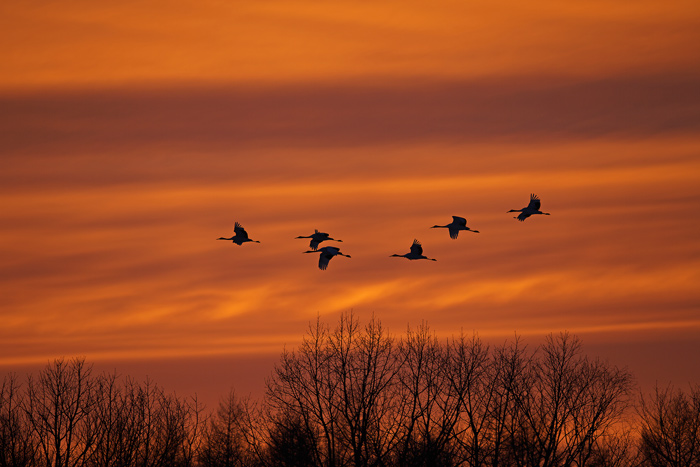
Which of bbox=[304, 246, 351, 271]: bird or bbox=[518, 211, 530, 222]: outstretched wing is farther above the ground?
bbox=[518, 211, 530, 222]: outstretched wing

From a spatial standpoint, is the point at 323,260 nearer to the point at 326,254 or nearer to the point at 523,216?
the point at 326,254

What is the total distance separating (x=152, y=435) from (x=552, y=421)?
19.3 metres

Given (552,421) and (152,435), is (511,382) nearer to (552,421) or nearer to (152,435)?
(552,421)

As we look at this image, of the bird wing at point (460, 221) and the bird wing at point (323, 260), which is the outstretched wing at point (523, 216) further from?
the bird wing at point (323, 260)

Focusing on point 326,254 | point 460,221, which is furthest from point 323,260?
point 460,221

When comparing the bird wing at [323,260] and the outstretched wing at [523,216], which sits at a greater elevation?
the outstretched wing at [523,216]

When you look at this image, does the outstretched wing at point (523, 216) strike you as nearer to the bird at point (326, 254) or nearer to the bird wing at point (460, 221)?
the bird wing at point (460, 221)

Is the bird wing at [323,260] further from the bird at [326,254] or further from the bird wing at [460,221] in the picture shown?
the bird wing at [460,221]

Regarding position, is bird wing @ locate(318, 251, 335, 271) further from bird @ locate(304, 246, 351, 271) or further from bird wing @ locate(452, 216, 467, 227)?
bird wing @ locate(452, 216, 467, 227)

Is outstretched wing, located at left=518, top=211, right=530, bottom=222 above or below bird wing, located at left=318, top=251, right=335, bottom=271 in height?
above

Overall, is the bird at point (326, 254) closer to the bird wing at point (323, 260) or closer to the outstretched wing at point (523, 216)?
the bird wing at point (323, 260)

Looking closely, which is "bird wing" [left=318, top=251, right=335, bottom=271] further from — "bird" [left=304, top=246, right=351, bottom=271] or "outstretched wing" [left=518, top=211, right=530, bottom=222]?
"outstretched wing" [left=518, top=211, right=530, bottom=222]

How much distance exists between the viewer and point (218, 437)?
80.1m

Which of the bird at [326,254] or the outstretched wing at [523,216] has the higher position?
the outstretched wing at [523,216]
